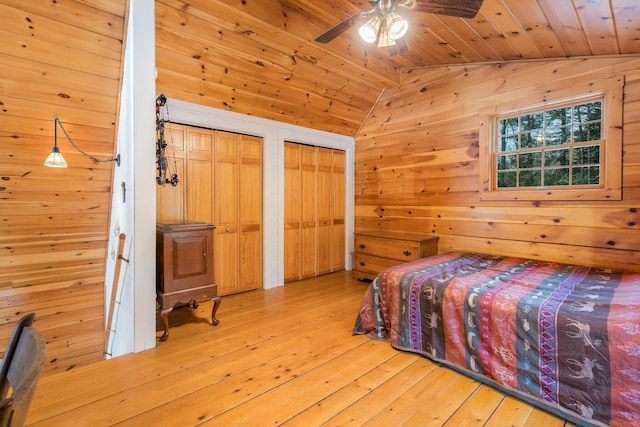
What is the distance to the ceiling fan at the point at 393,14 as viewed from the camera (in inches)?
66.3

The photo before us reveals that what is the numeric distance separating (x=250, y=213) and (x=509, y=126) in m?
3.00

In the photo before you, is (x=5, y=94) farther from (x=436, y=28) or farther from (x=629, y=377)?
(x=629, y=377)

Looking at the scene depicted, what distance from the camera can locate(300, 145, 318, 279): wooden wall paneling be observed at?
Result: 4.41 m

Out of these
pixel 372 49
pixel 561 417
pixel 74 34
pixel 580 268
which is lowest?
pixel 561 417

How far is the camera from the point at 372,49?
3471mm

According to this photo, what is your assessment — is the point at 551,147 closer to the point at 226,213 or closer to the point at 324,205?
the point at 324,205

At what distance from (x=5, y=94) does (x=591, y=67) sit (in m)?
4.61

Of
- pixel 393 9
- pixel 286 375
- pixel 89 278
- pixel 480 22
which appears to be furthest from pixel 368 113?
pixel 89 278

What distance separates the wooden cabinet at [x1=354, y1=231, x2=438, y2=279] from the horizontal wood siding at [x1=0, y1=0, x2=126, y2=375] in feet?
9.51

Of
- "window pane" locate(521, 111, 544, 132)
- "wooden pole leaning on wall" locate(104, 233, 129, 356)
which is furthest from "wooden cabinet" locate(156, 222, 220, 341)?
"window pane" locate(521, 111, 544, 132)

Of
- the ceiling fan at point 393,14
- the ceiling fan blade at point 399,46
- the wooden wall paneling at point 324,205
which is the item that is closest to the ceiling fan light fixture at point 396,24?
the ceiling fan at point 393,14

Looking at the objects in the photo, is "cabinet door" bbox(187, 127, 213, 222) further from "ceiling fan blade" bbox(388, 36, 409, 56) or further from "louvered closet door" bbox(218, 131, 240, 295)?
"ceiling fan blade" bbox(388, 36, 409, 56)

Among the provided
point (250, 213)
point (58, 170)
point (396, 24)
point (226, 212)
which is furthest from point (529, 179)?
point (58, 170)

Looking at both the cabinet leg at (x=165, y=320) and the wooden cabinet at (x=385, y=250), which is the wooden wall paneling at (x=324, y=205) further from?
the cabinet leg at (x=165, y=320)
